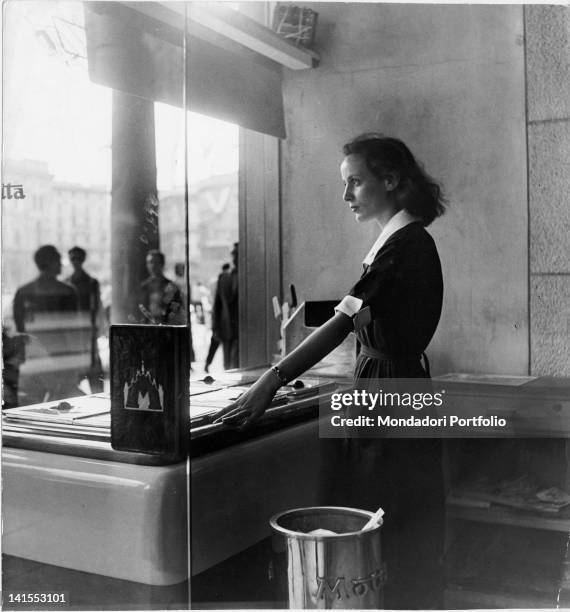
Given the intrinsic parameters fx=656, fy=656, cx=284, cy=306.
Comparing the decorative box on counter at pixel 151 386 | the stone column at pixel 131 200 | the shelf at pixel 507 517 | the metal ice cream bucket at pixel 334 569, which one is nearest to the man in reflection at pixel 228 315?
the decorative box on counter at pixel 151 386

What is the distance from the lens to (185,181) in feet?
5.38

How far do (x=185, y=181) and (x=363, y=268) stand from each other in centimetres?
49

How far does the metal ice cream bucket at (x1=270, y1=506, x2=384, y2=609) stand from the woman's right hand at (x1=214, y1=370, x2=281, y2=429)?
0.24m

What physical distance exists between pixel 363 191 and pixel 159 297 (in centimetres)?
57

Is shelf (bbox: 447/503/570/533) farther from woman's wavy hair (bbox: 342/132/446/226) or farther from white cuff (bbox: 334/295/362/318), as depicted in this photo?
woman's wavy hair (bbox: 342/132/446/226)

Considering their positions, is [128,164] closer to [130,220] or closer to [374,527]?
[130,220]

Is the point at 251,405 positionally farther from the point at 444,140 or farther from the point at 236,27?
the point at 236,27

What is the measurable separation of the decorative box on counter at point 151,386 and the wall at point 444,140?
36 centimetres

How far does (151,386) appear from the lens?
5.21ft

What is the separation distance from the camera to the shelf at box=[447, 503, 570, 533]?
162 cm

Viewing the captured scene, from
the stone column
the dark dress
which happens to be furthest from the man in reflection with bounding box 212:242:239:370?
the dark dress

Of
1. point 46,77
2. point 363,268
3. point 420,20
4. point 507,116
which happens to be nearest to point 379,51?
point 420,20

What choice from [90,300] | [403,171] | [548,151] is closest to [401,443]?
[403,171]

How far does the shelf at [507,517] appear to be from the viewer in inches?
63.7
